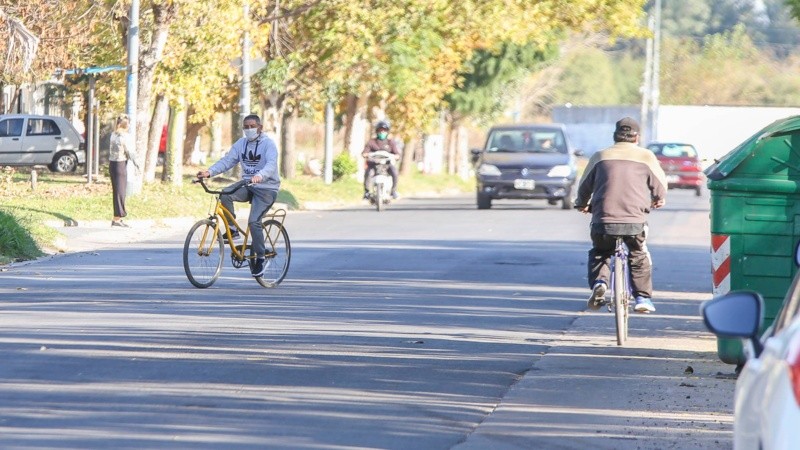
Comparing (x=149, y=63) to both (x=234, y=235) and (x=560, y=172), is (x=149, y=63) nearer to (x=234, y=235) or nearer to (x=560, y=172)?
(x=560, y=172)

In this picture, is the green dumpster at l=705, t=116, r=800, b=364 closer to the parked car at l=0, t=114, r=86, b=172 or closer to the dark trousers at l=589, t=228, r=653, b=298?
the dark trousers at l=589, t=228, r=653, b=298

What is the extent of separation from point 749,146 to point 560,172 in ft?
73.9

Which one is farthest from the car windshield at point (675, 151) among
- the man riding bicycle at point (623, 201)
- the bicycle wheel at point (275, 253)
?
the man riding bicycle at point (623, 201)

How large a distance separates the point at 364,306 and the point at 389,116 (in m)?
35.0

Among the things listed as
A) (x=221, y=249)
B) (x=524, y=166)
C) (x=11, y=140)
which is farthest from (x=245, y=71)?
(x=221, y=249)

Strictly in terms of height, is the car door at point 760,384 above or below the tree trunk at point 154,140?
below

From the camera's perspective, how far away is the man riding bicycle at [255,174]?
1580 cm

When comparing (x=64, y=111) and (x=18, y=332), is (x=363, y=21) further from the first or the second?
(x=18, y=332)

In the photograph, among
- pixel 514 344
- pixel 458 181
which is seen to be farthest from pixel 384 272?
pixel 458 181

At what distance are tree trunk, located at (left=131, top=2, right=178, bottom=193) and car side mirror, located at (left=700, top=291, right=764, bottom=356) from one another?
24.1 m

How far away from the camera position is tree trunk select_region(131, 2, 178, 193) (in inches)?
1127

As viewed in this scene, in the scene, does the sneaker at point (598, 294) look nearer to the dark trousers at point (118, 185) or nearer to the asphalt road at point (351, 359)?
the asphalt road at point (351, 359)

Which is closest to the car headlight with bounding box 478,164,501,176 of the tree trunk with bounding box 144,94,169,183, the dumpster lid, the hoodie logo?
the tree trunk with bounding box 144,94,169,183

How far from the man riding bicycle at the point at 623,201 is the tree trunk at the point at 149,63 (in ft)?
55.9
